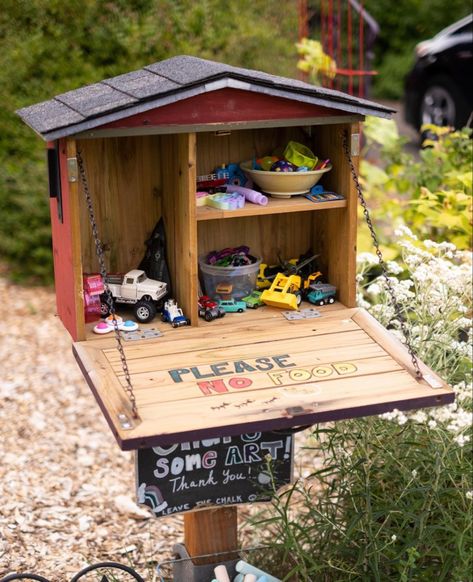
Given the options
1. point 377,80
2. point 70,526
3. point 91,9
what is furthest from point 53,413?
point 377,80

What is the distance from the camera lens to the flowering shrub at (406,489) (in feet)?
10.1

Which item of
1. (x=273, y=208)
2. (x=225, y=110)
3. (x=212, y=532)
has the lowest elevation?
(x=212, y=532)

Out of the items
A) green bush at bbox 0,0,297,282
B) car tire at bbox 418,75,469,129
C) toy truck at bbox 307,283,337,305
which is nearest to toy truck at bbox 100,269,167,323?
toy truck at bbox 307,283,337,305

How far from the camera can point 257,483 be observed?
323 cm

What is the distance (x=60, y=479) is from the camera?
181 inches

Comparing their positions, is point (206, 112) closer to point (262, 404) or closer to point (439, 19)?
point (262, 404)

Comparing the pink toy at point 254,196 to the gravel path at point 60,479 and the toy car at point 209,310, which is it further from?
the gravel path at point 60,479

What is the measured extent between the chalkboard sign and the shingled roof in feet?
3.19

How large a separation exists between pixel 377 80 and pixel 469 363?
8.85 meters

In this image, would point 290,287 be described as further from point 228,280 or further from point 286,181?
point 286,181

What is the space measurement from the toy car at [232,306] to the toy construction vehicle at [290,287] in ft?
0.24

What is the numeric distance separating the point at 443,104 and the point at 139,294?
6.16 m

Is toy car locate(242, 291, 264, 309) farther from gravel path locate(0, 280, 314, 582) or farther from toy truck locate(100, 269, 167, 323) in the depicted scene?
gravel path locate(0, 280, 314, 582)

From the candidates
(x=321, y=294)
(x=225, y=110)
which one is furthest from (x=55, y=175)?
(x=321, y=294)
